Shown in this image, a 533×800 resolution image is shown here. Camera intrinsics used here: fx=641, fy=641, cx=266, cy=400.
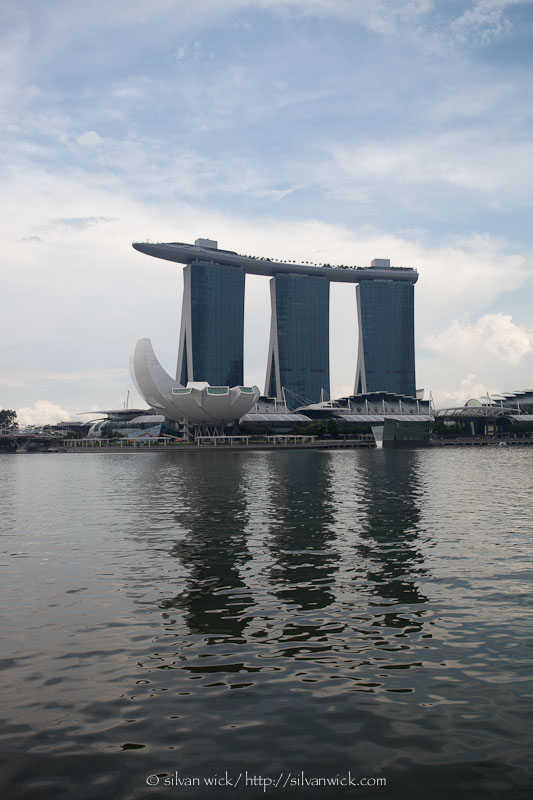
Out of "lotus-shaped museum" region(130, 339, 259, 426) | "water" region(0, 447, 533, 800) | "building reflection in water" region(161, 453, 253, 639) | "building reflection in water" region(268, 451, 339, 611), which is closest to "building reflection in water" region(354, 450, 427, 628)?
"water" region(0, 447, 533, 800)

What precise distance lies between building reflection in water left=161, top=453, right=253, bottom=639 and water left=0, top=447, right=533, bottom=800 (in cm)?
9

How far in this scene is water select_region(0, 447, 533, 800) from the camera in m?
6.92

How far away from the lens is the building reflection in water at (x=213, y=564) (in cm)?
1253

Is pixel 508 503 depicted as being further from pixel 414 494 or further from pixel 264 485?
pixel 264 485

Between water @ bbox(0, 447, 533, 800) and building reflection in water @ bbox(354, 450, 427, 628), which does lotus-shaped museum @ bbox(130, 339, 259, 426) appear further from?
water @ bbox(0, 447, 533, 800)

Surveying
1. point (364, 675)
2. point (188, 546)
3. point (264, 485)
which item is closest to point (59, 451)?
point (264, 485)

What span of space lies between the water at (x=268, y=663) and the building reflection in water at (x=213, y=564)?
0.30 feet

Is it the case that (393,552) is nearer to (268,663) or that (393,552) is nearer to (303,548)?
(303,548)

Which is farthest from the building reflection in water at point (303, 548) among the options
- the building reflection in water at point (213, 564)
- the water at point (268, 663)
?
the building reflection in water at point (213, 564)

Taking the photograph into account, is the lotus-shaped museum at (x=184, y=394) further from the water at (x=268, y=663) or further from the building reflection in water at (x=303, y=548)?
the water at (x=268, y=663)

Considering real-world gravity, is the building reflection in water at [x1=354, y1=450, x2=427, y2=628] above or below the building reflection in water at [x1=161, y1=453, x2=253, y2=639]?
above

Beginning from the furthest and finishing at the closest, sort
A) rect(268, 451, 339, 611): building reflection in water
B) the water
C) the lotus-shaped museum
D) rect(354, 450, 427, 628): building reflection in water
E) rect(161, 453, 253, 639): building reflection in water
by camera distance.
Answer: the lotus-shaped museum, rect(268, 451, 339, 611): building reflection in water, rect(354, 450, 427, 628): building reflection in water, rect(161, 453, 253, 639): building reflection in water, the water

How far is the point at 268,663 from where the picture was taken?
391 inches

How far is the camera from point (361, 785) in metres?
6.65
